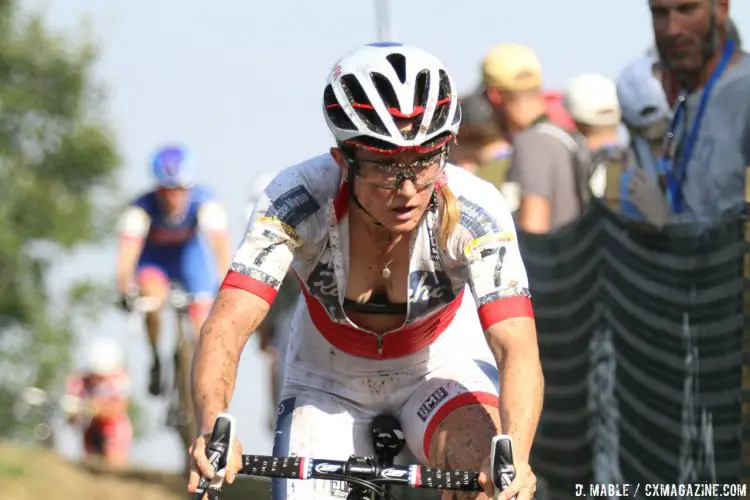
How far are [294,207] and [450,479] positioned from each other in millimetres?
1331

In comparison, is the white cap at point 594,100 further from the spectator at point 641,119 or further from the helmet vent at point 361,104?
the helmet vent at point 361,104

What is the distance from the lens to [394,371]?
6.76 meters

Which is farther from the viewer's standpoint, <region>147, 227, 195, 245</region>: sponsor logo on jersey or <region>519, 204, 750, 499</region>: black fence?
<region>147, 227, 195, 245</region>: sponsor logo on jersey

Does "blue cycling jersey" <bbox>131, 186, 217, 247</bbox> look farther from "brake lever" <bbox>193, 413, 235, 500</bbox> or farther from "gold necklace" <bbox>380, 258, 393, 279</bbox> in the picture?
"brake lever" <bbox>193, 413, 235, 500</bbox>

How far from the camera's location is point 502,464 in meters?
5.25

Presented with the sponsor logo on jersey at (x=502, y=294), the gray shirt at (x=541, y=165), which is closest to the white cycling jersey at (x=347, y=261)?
the sponsor logo on jersey at (x=502, y=294)

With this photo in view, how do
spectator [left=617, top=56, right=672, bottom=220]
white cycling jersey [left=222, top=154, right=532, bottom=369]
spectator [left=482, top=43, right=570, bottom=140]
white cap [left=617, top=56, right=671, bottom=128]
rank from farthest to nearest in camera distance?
spectator [left=482, top=43, right=570, bottom=140] < white cap [left=617, top=56, right=671, bottom=128] < spectator [left=617, top=56, right=672, bottom=220] < white cycling jersey [left=222, top=154, right=532, bottom=369]

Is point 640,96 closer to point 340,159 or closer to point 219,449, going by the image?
point 340,159

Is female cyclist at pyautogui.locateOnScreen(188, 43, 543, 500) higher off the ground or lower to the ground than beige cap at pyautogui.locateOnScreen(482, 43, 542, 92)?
lower

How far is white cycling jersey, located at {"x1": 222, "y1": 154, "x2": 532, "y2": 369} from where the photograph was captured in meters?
5.97

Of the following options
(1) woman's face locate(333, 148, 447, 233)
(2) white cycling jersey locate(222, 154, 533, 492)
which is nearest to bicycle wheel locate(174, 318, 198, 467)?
(2) white cycling jersey locate(222, 154, 533, 492)

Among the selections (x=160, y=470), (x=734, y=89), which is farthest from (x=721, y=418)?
(x=160, y=470)

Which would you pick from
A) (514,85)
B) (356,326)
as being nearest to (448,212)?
(356,326)

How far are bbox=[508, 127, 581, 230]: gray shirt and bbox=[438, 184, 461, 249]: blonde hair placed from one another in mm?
3058
